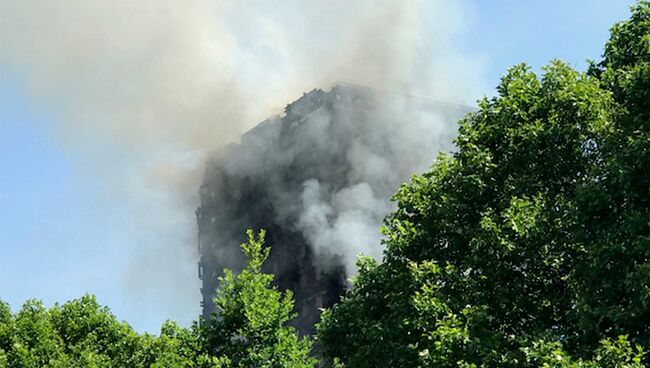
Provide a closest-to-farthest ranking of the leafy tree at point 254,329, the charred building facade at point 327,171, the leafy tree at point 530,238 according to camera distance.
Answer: the leafy tree at point 530,238 < the leafy tree at point 254,329 < the charred building facade at point 327,171

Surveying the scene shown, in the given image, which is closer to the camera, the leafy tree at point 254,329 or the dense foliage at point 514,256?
the dense foliage at point 514,256

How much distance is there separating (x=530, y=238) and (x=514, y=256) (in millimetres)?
826

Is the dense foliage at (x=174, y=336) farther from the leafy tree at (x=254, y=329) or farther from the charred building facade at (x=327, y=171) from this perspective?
the charred building facade at (x=327, y=171)

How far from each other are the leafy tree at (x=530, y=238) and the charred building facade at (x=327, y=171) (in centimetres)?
6258

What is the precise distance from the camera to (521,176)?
997 inches

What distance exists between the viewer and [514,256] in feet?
80.0

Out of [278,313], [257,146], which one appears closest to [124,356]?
[278,313]

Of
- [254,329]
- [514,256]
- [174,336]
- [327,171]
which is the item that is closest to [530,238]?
[514,256]

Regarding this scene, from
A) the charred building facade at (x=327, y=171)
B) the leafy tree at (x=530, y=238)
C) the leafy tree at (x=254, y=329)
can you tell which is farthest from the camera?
the charred building facade at (x=327, y=171)

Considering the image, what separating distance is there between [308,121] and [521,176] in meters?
73.6

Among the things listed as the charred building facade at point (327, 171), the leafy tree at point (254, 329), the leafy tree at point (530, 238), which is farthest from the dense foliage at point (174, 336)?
the charred building facade at point (327, 171)

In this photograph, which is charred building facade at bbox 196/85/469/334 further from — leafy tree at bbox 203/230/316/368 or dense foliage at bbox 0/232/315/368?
leafy tree at bbox 203/230/316/368

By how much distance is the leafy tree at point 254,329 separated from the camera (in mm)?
23203

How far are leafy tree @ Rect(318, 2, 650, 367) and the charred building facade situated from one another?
6258cm
